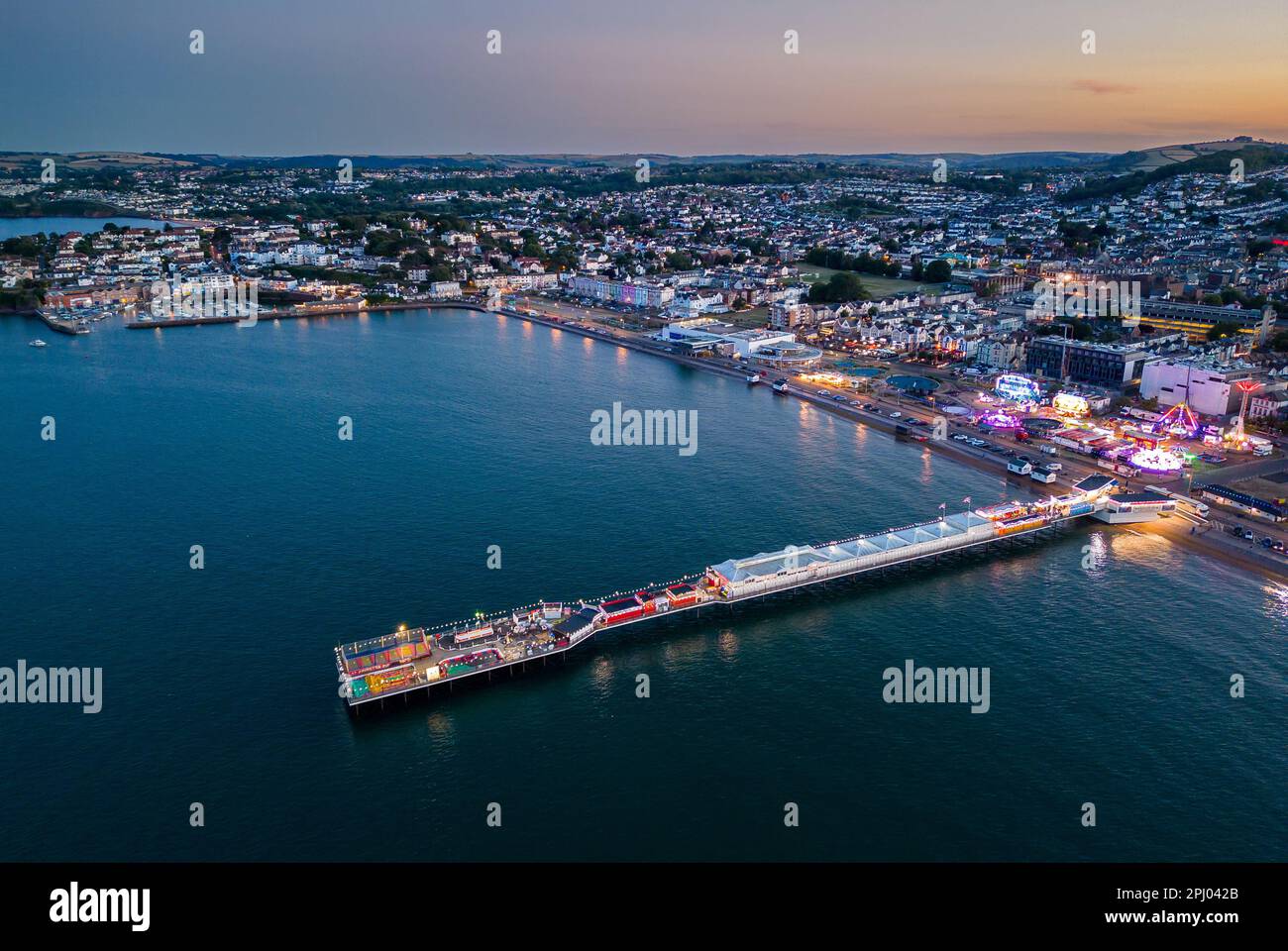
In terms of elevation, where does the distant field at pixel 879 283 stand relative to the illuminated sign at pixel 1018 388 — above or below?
above

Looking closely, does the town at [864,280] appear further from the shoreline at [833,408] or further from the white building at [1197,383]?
the shoreline at [833,408]

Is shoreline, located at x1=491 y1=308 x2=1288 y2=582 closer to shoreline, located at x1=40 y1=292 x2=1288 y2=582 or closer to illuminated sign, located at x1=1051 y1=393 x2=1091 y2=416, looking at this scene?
shoreline, located at x1=40 y1=292 x2=1288 y2=582

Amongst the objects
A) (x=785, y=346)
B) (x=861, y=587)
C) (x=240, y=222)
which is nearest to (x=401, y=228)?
(x=240, y=222)

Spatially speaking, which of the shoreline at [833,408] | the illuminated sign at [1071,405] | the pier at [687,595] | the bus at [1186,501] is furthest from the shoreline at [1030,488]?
the illuminated sign at [1071,405]

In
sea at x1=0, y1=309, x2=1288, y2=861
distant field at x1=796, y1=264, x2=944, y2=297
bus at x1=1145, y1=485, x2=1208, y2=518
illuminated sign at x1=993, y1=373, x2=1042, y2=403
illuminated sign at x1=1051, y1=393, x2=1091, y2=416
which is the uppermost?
distant field at x1=796, y1=264, x2=944, y2=297

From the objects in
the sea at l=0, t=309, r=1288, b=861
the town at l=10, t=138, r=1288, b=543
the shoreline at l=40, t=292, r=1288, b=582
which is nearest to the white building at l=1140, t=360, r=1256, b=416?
the town at l=10, t=138, r=1288, b=543
